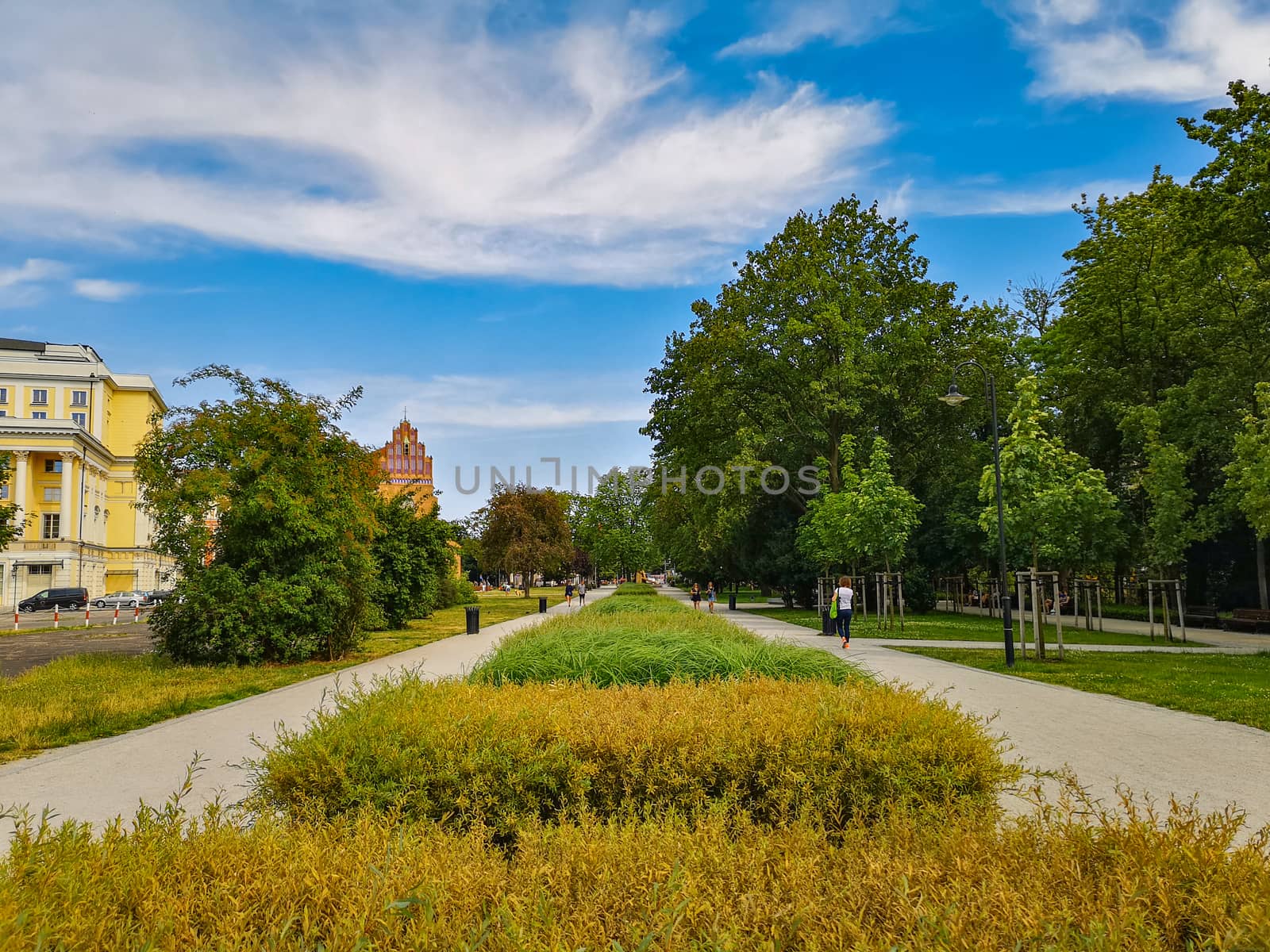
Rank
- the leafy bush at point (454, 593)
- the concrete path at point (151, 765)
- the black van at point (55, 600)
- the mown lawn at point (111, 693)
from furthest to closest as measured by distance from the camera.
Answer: the black van at point (55, 600), the leafy bush at point (454, 593), the mown lawn at point (111, 693), the concrete path at point (151, 765)

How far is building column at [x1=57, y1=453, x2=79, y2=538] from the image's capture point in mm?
63688

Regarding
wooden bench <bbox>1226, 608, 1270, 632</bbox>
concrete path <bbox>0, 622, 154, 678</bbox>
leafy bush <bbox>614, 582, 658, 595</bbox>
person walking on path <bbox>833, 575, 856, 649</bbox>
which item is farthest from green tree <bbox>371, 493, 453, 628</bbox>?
wooden bench <bbox>1226, 608, 1270, 632</bbox>

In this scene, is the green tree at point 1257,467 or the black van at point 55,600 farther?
the black van at point 55,600

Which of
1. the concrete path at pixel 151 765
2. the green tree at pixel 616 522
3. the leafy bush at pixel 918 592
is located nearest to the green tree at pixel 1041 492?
the concrete path at pixel 151 765

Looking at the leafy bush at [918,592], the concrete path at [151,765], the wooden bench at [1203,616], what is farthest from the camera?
the leafy bush at [918,592]

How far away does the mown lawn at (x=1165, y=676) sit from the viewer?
11555 mm

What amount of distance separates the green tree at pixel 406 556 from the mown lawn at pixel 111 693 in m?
8.51

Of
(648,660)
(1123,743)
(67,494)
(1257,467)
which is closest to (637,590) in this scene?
(67,494)

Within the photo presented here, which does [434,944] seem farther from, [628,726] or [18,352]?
[18,352]

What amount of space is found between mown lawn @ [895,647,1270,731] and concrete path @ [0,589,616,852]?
10.5 meters

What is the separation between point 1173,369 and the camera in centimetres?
3200

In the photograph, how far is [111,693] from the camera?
12484mm

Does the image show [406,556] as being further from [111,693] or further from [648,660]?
[648,660]

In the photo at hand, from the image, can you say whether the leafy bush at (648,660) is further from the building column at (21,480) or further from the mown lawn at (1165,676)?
the building column at (21,480)
